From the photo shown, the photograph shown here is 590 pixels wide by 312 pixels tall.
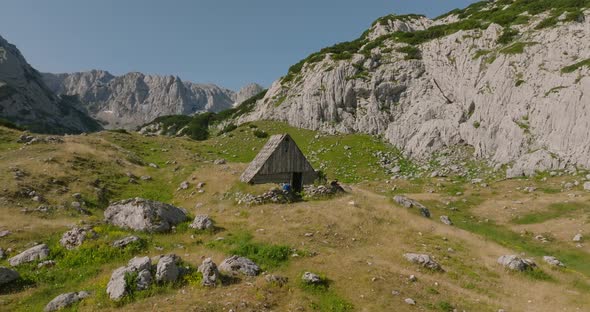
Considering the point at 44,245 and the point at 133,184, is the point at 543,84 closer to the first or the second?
the point at 133,184

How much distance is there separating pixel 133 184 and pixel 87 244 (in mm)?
18339

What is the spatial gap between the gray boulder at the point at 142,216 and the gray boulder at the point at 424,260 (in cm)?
1518

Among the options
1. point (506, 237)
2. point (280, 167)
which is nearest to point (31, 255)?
point (280, 167)

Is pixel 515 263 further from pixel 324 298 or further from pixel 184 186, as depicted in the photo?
pixel 184 186

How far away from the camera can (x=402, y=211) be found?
27.9 meters

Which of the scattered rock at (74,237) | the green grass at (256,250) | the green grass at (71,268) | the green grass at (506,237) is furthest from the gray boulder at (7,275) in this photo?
the green grass at (506,237)

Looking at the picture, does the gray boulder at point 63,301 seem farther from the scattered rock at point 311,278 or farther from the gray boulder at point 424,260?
the gray boulder at point 424,260

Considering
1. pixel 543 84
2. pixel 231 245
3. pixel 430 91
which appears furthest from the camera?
pixel 430 91

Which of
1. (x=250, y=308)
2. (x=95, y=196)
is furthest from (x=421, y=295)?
(x=95, y=196)

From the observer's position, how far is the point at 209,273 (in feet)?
48.9

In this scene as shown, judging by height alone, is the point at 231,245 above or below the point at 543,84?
below

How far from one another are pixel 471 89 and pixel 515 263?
46730mm

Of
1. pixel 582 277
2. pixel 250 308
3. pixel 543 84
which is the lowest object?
pixel 582 277

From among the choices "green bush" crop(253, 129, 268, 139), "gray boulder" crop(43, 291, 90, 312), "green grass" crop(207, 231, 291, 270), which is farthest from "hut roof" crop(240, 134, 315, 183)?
"green bush" crop(253, 129, 268, 139)
